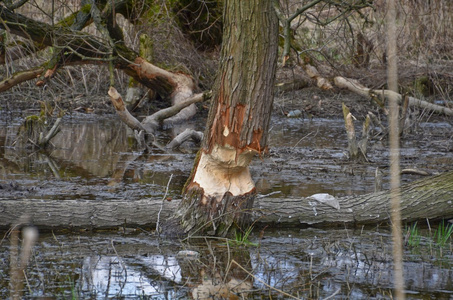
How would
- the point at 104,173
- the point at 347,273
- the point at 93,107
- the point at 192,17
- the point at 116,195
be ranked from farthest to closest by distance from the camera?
the point at 93,107
the point at 192,17
the point at 104,173
the point at 116,195
the point at 347,273

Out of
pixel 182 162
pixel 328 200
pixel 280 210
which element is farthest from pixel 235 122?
pixel 182 162

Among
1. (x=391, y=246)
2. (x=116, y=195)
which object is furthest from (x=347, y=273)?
(x=116, y=195)

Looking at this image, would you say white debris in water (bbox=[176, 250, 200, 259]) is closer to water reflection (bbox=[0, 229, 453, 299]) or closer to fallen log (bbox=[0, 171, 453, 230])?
water reflection (bbox=[0, 229, 453, 299])

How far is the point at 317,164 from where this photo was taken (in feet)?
30.4

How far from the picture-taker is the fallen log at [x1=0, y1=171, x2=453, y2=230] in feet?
18.4

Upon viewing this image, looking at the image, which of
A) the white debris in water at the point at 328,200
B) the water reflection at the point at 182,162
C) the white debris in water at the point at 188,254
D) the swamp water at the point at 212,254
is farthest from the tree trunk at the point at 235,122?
the water reflection at the point at 182,162

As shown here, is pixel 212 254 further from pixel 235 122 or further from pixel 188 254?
pixel 235 122

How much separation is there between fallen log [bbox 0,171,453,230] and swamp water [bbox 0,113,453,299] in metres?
0.12

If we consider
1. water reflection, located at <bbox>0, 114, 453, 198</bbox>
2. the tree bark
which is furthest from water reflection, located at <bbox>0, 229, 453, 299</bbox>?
the tree bark

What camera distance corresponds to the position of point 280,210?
5965 millimetres

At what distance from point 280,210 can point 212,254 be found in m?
1.56

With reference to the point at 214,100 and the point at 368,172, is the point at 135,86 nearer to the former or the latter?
the point at 368,172

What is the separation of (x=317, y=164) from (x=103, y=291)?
18.4 feet

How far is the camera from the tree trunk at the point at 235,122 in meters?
4.96
